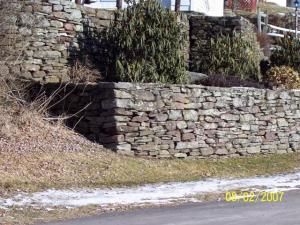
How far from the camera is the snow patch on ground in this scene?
34.3ft

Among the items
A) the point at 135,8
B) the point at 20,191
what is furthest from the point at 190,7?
the point at 20,191

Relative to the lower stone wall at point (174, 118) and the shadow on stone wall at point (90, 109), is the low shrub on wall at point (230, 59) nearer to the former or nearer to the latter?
the lower stone wall at point (174, 118)

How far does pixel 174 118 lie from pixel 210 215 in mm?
5690

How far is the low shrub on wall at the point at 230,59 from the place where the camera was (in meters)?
20.6

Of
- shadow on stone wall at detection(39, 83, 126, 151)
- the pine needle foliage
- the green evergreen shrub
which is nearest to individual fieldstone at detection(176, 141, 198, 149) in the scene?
shadow on stone wall at detection(39, 83, 126, 151)

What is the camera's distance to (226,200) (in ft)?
36.9

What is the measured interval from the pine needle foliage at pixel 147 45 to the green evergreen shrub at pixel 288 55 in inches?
261

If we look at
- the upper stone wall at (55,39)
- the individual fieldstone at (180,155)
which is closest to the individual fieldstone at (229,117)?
the individual fieldstone at (180,155)

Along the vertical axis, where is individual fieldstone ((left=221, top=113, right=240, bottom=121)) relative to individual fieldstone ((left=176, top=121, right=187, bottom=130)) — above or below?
above

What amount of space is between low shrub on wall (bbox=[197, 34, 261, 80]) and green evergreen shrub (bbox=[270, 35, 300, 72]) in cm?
212

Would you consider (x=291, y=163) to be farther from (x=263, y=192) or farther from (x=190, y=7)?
(x=190, y=7)

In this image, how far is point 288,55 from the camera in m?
23.1

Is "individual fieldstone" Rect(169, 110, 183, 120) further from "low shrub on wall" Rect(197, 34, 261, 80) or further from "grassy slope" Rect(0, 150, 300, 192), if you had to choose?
Answer: "low shrub on wall" Rect(197, 34, 261, 80)
